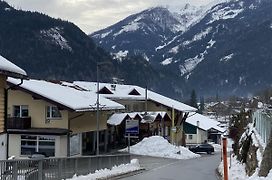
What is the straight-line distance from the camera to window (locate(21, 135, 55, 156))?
146ft

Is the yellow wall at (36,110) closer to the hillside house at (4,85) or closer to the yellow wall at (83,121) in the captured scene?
the yellow wall at (83,121)

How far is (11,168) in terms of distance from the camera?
662 inches

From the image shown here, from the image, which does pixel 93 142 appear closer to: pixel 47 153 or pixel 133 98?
pixel 47 153

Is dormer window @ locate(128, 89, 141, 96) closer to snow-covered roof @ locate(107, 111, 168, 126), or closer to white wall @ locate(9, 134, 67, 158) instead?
snow-covered roof @ locate(107, 111, 168, 126)

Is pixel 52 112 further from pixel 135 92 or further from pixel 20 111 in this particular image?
pixel 135 92

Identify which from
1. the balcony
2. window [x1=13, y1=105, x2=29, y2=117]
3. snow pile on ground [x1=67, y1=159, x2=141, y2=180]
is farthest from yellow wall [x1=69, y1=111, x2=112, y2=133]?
snow pile on ground [x1=67, y1=159, x2=141, y2=180]

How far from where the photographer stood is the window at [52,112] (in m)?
45.3

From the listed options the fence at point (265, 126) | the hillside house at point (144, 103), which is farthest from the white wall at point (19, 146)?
the hillside house at point (144, 103)

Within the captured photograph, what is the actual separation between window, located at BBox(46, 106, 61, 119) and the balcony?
1648 millimetres

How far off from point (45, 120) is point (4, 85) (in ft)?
71.0

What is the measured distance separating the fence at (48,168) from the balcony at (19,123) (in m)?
17.8

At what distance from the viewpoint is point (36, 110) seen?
1807 inches

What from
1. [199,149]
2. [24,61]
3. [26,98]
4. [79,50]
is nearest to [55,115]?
[26,98]

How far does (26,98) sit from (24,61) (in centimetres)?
12574
